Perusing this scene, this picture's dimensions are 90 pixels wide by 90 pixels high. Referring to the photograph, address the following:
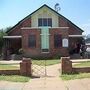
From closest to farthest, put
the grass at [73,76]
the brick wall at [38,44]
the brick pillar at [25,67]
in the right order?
1. the grass at [73,76]
2. the brick pillar at [25,67]
3. the brick wall at [38,44]

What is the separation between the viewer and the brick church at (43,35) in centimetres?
3731

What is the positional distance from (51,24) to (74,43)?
4.42 metres

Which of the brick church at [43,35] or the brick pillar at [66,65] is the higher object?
the brick church at [43,35]

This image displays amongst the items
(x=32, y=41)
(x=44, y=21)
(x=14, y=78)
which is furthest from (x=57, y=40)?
(x=14, y=78)

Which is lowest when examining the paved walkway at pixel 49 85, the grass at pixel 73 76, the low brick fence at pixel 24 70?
the paved walkway at pixel 49 85

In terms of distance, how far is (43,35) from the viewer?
1475 inches

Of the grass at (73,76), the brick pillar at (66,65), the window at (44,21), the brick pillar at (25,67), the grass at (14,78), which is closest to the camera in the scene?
the grass at (14,78)

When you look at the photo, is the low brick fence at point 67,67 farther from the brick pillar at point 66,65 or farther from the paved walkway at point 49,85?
the paved walkway at point 49,85

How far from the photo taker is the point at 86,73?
58.7ft

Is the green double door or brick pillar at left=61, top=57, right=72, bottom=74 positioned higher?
the green double door

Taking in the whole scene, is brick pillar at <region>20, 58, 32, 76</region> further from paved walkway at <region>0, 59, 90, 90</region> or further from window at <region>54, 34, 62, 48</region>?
window at <region>54, 34, 62, 48</region>

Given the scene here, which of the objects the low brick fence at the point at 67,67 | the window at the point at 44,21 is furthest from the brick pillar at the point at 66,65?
the window at the point at 44,21

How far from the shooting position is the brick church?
3731 cm

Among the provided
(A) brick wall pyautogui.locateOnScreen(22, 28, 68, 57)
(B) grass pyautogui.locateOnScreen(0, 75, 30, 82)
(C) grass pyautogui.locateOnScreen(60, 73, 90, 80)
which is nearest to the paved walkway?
(B) grass pyautogui.locateOnScreen(0, 75, 30, 82)
